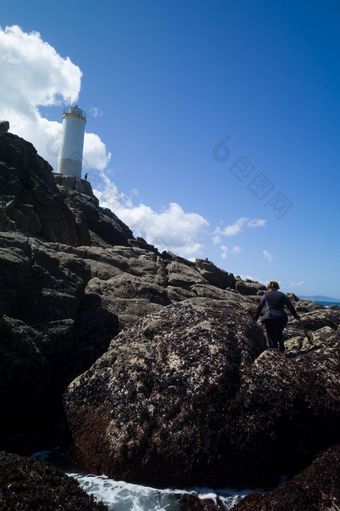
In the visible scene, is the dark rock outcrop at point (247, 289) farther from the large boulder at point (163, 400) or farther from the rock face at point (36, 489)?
the rock face at point (36, 489)

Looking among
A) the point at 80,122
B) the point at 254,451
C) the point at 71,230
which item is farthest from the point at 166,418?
the point at 80,122

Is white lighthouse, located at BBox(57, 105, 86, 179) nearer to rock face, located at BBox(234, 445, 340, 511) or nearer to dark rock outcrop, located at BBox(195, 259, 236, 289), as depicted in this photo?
dark rock outcrop, located at BBox(195, 259, 236, 289)

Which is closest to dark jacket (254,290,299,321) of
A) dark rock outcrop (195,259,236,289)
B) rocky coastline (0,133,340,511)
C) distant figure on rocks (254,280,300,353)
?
distant figure on rocks (254,280,300,353)

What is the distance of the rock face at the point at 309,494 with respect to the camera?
626 centimetres

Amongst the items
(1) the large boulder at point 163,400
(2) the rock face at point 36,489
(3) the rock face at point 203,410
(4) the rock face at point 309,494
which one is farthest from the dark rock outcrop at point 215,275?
(2) the rock face at point 36,489

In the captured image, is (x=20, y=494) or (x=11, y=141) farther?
(x=11, y=141)

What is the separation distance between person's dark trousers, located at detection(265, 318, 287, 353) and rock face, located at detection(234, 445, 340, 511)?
15.6ft

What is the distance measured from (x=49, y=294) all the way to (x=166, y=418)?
5.73 m

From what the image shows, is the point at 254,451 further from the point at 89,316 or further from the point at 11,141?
the point at 11,141

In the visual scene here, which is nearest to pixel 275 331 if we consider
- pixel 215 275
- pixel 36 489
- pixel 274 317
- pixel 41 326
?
pixel 274 317

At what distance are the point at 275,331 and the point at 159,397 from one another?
16.1 ft

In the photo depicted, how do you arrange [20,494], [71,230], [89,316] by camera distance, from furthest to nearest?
[71,230] → [89,316] → [20,494]

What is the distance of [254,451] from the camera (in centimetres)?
785

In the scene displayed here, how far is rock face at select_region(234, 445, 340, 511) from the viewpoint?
20.5 feet
